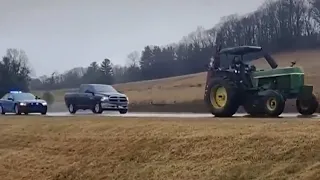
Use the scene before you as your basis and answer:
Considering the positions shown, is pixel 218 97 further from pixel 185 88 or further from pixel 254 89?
pixel 185 88

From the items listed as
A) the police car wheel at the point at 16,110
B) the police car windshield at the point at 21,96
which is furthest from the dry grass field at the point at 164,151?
the police car windshield at the point at 21,96

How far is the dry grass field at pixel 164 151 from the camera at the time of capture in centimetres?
1108

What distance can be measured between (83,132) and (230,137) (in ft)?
18.6

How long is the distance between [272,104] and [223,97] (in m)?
2.68

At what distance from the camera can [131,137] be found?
15.1 meters

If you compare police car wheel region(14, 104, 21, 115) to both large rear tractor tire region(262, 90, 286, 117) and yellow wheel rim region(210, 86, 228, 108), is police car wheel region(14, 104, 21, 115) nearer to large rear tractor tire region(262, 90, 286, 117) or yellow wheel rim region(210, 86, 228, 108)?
yellow wheel rim region(210, 86, 228, 108)

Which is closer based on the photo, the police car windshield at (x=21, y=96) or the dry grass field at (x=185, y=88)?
the police car windshield at (x=21, y=96)

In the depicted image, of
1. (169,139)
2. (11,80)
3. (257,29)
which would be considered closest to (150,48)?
(257,29)

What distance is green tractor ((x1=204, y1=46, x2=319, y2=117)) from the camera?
20375 millimetres

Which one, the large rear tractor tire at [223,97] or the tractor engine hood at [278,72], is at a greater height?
the tractor engine hood at [278,72]

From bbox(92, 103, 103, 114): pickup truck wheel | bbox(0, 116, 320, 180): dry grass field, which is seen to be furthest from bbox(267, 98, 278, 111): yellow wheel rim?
bbox(92, 103, 103, 114): pickup truck wheel

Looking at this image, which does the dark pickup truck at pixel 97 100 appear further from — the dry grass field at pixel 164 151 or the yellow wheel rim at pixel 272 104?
the yellow wheel rim at pixel 272 104

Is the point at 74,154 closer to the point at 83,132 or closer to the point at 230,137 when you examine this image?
the point at 83,132

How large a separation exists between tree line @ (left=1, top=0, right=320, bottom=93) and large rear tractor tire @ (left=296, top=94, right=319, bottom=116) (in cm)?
6580
